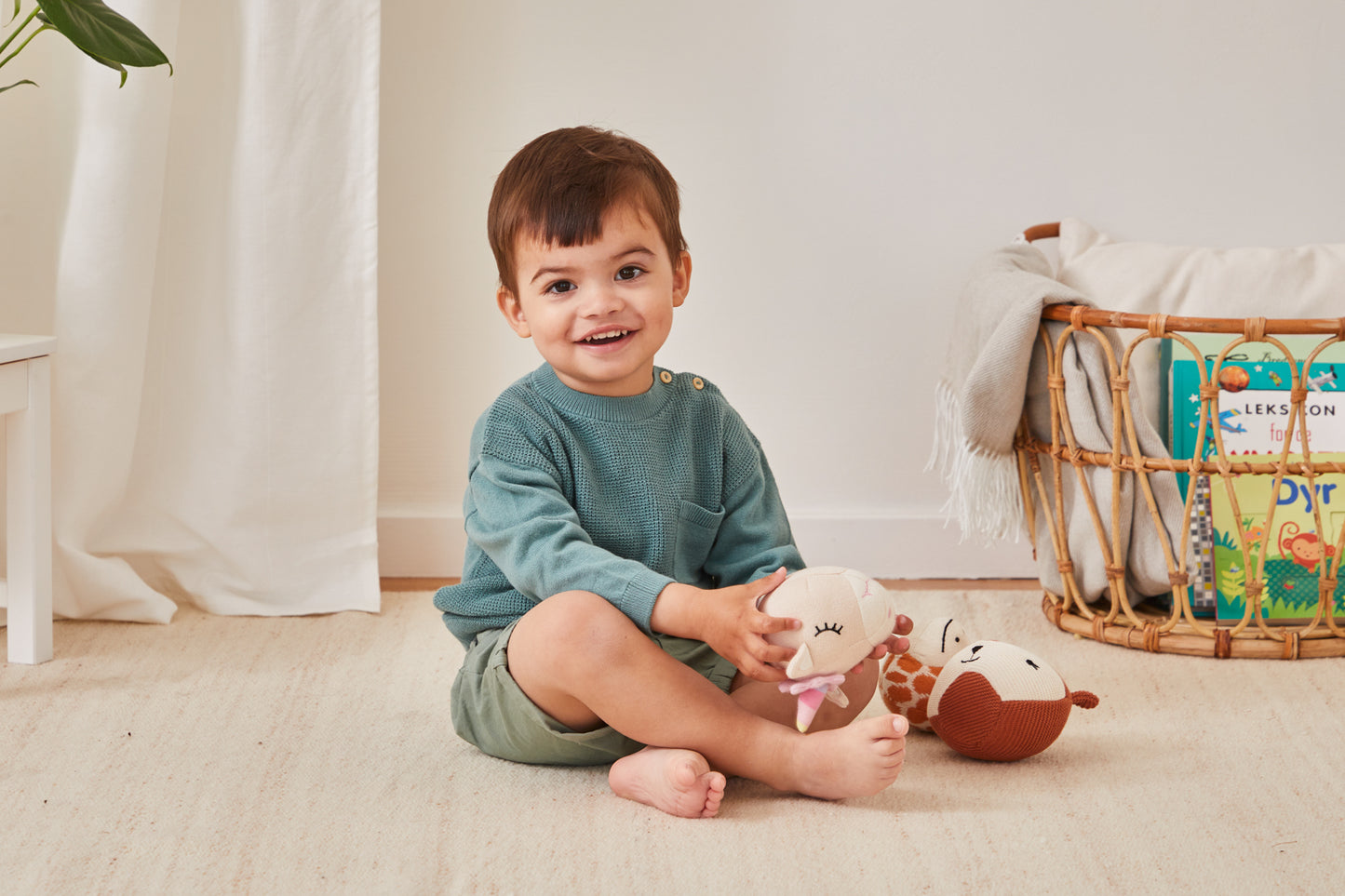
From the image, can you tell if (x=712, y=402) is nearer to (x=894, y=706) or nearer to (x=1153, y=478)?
(x=894, y=706)

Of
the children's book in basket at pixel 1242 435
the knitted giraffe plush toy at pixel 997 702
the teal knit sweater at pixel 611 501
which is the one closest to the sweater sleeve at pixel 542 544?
the teal knit sweater at pixel 611 501

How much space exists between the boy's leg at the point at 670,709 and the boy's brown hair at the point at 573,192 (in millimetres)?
286

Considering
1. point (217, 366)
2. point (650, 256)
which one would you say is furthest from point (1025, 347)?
point (217, 366)

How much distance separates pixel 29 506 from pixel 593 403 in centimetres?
65

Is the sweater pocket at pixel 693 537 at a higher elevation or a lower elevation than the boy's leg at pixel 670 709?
higher

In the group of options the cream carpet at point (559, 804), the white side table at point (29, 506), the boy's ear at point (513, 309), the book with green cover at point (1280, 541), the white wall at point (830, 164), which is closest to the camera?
the cream carpet at point (559, 804)

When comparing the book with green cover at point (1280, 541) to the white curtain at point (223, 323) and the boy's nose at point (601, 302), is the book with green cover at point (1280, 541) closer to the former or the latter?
the boy's nose at point (601, 302)

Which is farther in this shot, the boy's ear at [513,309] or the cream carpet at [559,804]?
the boy's ear at [513,309]

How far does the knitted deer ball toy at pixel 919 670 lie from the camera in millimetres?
1053

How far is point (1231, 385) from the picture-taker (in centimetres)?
137

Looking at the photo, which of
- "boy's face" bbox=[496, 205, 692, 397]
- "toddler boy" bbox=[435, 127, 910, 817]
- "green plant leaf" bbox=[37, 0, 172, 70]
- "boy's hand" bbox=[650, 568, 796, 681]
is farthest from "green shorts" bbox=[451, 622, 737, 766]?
"green plant leaf" bbox=[37, 0, 172, 70]

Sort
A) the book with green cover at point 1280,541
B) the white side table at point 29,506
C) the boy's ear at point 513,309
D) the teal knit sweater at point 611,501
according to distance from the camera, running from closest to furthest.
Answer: the teal knit sweater at point 611,501, the boy's ear at point 513,309, the white side table at point 29,506, the book with green cover at point 1280,541

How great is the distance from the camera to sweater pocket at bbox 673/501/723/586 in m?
1.04

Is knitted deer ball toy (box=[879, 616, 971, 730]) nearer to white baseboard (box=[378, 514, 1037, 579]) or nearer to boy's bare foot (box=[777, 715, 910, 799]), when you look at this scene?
boy's bare foot (box=[777, 715, 910, 799])
